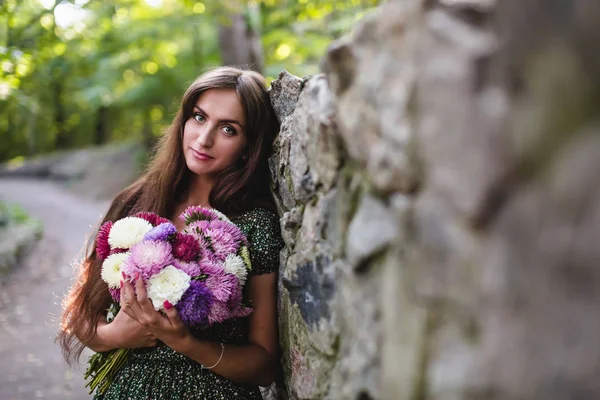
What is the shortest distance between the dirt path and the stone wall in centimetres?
220

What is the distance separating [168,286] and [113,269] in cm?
29

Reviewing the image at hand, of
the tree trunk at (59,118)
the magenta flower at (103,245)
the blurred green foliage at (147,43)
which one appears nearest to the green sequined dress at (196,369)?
the magenta flower at (103,245)

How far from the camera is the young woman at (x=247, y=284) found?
218cm

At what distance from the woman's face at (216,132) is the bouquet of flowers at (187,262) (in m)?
0.31

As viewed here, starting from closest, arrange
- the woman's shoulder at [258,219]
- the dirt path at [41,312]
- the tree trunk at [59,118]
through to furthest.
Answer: the woman's shoulder at [258,219], the dirt path at [41,312], the tree trunk at [59,118]

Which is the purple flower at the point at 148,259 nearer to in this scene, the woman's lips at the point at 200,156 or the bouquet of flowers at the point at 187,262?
the bouquet of flowers at the point at 187,262

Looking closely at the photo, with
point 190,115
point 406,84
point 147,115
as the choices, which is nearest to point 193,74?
point 147,115

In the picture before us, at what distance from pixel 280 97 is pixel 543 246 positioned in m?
1.66

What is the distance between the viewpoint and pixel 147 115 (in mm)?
14492

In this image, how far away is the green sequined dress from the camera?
7.23 ft

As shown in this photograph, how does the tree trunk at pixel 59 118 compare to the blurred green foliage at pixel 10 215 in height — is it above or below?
below

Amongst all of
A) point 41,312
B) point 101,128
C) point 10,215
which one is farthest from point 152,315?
point 101,128

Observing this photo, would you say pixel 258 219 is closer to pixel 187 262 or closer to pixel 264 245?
pixel 264 245

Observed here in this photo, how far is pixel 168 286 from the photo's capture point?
1.91m
